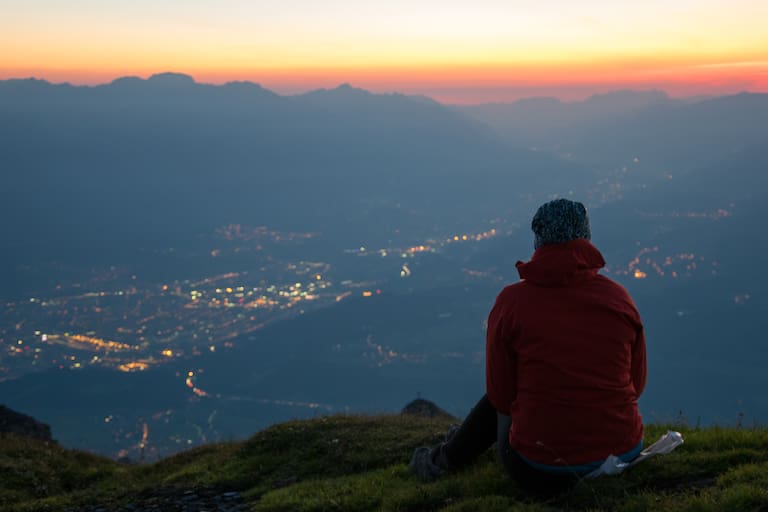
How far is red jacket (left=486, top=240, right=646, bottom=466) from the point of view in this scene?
5688 mm

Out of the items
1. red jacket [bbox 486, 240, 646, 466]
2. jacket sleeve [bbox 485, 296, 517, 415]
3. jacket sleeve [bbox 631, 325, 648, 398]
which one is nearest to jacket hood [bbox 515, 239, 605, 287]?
red jacket [bbox 486, 240, 646, 466]

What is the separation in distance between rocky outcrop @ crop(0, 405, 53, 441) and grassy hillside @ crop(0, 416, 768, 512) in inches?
114

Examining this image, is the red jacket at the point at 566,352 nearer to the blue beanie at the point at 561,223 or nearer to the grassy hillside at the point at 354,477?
the blue beanie at the point at 561,223

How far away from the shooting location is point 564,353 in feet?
18.6

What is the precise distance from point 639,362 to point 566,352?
1088mm

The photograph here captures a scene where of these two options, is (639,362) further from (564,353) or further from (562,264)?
(562,264)

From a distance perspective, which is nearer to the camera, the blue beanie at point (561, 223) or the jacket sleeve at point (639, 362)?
the blue beanie at point (561, 223)

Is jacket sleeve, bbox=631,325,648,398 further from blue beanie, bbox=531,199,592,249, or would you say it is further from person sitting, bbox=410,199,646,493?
blue beanie, bbox=531,199,592,249

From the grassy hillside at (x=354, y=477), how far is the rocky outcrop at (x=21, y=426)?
9.48 ft

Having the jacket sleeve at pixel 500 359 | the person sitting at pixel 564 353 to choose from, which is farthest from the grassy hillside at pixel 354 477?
the jacket sleeve at pixel 500 359

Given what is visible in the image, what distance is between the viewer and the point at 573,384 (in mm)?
5688

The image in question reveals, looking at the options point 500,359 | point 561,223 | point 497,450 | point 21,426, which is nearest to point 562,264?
point 561,223

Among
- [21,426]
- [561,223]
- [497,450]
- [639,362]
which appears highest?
[561,223]

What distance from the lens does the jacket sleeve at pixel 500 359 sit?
5.86 meters
